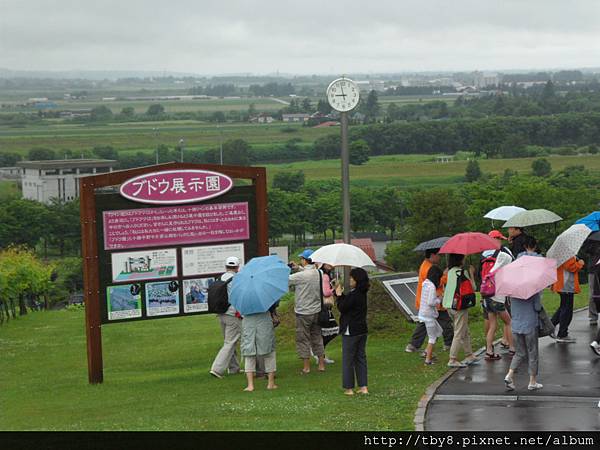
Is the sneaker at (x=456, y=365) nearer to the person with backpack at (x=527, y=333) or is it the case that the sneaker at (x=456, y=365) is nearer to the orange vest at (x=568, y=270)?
the person with backpack at (x=527, y=333)

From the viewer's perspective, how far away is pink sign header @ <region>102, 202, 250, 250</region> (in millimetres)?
14539

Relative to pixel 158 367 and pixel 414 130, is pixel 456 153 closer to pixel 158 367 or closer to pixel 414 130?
pixel 414 130

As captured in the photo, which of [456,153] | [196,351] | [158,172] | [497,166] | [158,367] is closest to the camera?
[158,172]

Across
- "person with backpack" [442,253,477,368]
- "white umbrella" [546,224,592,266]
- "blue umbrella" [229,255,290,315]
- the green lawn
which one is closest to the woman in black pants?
the green lawn

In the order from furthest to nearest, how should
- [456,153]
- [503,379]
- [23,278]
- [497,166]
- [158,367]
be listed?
[456,153]
[497,166]
[23,278]
[158,367]
[503,379]

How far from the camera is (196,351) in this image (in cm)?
1856

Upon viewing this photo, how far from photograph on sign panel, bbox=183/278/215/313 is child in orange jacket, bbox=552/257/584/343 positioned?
4.84 metres

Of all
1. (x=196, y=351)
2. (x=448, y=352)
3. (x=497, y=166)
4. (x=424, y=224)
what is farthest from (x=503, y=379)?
(x=497, y=166)

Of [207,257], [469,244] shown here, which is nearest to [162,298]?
[207,257]

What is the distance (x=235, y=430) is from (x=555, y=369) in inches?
179

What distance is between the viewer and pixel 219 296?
13.8 m

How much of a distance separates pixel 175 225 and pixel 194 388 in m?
2.41

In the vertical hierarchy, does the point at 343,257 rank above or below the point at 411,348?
above

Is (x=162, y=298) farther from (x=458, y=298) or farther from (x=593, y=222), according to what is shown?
(x=593, y=222)
